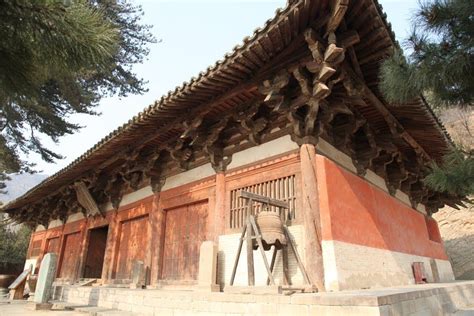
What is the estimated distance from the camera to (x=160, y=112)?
596 cm

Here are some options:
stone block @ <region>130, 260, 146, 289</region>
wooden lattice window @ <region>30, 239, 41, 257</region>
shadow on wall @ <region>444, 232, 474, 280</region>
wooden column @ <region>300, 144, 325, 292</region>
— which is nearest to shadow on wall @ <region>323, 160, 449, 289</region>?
wooden column @ <region>300, 144, 325, 292</region>

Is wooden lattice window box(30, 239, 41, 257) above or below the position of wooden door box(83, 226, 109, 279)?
above

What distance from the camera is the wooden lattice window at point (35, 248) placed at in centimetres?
1426

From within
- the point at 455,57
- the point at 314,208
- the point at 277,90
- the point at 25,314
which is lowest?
the point at 25,314

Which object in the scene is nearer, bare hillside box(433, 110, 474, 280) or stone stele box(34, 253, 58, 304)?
stone stele box(34, 253, 58, 304)

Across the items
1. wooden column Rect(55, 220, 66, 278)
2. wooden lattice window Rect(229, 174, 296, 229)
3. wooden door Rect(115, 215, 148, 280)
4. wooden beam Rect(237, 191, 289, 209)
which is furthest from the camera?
wooden column Rect(55, 220, 66, 278)

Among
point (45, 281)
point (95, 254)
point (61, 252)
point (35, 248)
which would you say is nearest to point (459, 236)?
point (95, 254)

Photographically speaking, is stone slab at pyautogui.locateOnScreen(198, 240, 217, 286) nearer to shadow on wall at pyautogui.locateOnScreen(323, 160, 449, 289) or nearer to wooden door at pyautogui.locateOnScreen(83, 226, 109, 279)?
shadow on wall at pyautogui.locateOnScreen(323, 160, 449, 289)

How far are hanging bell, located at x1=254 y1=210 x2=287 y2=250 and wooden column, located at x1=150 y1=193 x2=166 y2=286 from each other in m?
3.36

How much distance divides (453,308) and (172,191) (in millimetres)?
5756

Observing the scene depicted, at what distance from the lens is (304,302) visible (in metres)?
3.50

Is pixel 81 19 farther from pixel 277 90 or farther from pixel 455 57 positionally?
pixel 455 57

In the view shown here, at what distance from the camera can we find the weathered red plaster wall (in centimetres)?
500

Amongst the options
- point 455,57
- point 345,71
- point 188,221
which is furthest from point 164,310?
point 455,57
